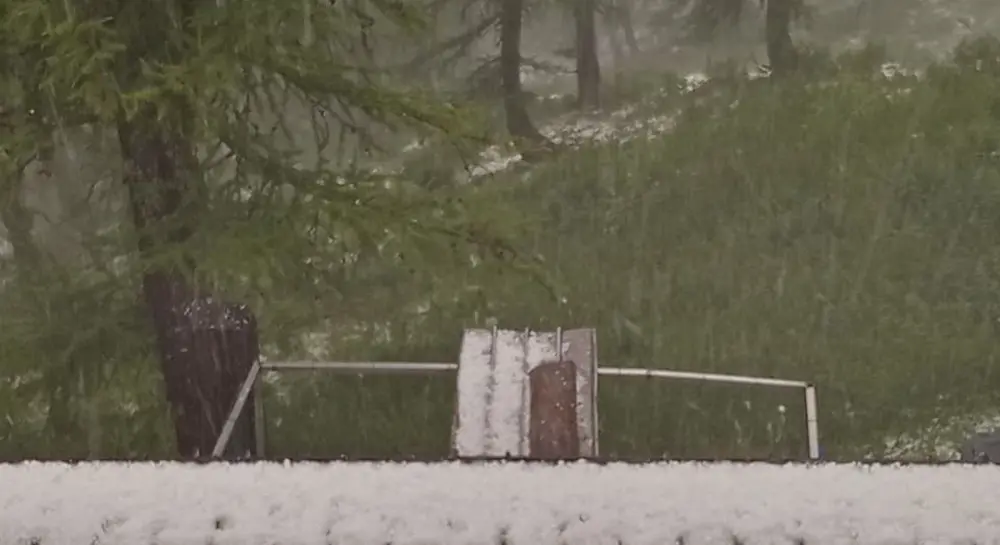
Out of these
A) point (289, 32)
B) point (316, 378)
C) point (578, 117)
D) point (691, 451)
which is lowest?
point (691, 451)

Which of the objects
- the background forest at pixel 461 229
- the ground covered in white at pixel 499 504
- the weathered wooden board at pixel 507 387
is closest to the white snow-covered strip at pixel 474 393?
the weathered wooden board at pixel 507 387

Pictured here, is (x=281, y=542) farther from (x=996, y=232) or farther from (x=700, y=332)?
(x=996, y=232)

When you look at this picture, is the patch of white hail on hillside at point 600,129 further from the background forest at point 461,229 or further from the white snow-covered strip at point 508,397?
the white snow-covered strip at point 508,397

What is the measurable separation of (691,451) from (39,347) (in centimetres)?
628

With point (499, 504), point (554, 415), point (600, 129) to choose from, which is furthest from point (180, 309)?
point (600, 129)

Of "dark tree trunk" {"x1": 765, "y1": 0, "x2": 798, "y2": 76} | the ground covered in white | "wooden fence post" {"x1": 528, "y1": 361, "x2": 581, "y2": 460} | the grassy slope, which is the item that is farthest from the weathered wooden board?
"dark tree trunk" {"x1": 765, "y1": 0, "x2": 798, "y2": 76}

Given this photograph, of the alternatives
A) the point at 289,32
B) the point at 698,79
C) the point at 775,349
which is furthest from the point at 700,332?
the point at 698,79

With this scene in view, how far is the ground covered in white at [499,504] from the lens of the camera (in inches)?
92.5

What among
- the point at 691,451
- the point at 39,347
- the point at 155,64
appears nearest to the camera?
the point at 155,64

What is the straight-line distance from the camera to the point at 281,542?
92.6 inches

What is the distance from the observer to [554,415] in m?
5.54

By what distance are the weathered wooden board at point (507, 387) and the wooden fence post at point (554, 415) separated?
32 cm

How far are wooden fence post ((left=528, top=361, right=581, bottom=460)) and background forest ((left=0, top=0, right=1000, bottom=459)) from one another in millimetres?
723

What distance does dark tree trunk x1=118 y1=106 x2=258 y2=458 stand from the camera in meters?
5.82
